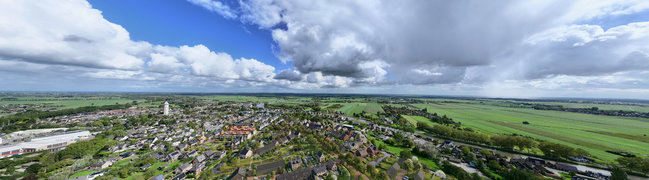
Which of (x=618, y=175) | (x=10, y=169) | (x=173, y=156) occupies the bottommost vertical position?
(x=173, y=156)

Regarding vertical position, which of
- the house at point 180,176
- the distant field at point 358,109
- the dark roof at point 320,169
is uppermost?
the distant field at point 358,109

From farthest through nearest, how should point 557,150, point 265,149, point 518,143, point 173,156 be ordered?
point 518,143, point 265,149, point 557,150, point 173,156

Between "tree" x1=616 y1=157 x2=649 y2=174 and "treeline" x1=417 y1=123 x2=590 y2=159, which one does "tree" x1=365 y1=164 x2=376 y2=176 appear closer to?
"treeline" x1=417 y1=123 x2=590 y2=159

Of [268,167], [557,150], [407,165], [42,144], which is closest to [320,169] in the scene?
[268,167]

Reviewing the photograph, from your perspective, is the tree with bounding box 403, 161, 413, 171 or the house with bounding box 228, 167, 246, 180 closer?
the house with bounding box 228, 167, 246, 180

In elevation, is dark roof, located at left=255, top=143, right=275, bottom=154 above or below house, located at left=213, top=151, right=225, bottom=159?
above

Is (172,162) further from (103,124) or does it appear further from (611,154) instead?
(611,154)

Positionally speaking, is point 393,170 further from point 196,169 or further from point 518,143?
point 518,143

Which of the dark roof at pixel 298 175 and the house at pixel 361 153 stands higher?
the house at pixel 361 153

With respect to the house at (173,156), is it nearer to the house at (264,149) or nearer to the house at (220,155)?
the house at (220,155)

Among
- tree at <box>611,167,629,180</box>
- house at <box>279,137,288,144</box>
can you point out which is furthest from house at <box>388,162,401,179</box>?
tree at <box>611,167,629,180</box>

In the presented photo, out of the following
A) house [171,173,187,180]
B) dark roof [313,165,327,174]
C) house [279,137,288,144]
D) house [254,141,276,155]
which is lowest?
house [171,173,187,180]

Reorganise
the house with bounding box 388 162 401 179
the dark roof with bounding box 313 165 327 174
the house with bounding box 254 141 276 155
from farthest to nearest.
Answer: the house with bounding box 254 141 276 155 < the dark roof with bounding box 313 165 327 174 < the house with bounding box 388 162 401 179

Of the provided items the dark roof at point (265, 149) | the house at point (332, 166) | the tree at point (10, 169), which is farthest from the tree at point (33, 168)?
the house at point (332, 166)
